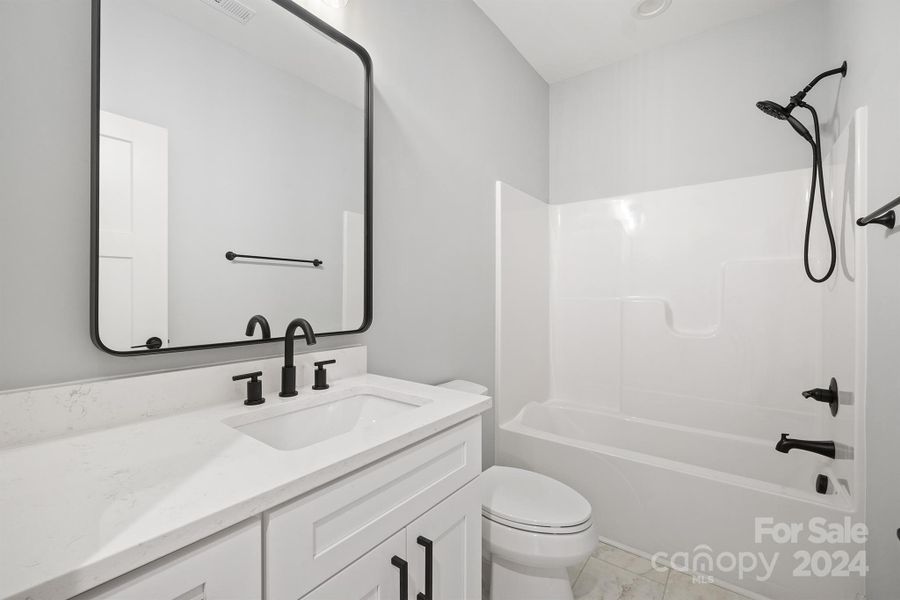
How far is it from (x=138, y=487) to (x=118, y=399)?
1.27 ft

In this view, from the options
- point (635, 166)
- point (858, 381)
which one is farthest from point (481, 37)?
point (858, 381)

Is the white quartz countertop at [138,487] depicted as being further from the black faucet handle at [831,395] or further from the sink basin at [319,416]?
the black faucet handle at [831,395]

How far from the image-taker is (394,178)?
1.50m

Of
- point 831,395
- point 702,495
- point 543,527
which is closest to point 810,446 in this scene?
Result: point 831,395

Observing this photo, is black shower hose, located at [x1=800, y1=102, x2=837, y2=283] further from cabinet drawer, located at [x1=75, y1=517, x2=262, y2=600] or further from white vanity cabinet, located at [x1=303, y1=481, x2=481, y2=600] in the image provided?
cabinet drawer, located at [x1=75, y1=517, x2=262, y2=600]

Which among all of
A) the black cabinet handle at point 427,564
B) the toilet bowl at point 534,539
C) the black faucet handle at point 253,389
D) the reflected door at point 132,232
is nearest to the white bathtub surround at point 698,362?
the toilet bowl at point 534,539

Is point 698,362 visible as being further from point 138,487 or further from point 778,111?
point 138,487

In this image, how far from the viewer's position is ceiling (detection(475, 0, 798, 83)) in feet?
6.43

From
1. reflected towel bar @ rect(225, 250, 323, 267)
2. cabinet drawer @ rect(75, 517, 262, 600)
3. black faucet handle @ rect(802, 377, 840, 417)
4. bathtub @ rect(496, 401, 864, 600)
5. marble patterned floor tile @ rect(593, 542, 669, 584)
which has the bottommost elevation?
marble patterned floor tile @ rect(593, 542, 669, 584)

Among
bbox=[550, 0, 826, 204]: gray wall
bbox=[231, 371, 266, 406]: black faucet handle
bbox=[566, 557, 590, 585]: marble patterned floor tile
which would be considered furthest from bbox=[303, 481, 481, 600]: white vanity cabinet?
bbox=[550, 0, 826, 204]: gray wall

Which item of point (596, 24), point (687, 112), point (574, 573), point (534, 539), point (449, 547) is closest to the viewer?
point (449, 547)

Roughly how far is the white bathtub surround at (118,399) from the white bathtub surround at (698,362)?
55.6 inches

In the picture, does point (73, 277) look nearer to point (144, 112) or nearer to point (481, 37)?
point (144, 112)

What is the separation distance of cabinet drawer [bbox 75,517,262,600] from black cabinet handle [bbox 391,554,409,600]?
30 cm
